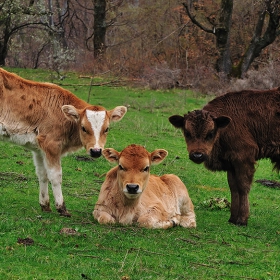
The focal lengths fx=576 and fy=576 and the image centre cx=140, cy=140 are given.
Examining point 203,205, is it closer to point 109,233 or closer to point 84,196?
point 84,196

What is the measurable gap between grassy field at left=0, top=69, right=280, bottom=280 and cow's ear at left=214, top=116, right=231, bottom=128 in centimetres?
174

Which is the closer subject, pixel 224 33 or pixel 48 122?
pixel 48 122

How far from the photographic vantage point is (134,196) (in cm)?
890

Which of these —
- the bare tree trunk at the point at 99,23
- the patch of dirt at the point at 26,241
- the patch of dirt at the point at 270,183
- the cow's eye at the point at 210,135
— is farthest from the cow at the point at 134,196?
the bare tree trunk at the point at 99,23

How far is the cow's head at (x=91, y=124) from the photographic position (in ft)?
29.1

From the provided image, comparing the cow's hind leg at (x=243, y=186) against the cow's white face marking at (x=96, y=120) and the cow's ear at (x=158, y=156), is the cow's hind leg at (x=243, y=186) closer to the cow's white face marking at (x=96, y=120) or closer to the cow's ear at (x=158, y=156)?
the cow's ear at (x=158, y=156)

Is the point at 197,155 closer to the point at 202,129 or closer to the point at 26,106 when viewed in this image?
the point at 202,129

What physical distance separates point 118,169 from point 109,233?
4.62 ft

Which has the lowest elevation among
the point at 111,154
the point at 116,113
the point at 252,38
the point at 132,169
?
the point at 132,169

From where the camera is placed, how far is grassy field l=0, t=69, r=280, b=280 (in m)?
6.61

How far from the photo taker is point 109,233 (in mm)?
8094

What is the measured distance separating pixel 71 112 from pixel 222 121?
8.44 feet

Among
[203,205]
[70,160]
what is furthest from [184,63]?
[203,205]

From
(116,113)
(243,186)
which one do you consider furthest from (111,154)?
(243,186)
